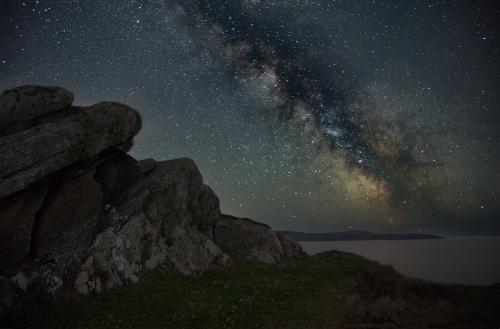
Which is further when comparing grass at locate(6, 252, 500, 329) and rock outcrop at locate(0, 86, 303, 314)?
rock outcrop at locate(0, 86, 303, 314)

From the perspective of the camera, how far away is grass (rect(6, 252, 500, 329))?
15.3 metres

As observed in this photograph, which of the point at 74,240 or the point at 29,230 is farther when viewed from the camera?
the point at 74,240

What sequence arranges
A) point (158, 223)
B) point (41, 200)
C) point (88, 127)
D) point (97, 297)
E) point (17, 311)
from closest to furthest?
1. point (17, 311)
2. point (97, 297)
3. point (41, 200)
4. point (88, 127)
5. point (158, 223)

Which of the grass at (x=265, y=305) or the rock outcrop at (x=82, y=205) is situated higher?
the rock outcrop at (x=82, y=205)

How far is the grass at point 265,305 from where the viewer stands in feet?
50.2

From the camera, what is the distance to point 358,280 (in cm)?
2452

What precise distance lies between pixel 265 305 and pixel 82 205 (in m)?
11.8

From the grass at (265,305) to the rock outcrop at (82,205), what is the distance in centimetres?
146

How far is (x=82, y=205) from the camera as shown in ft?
68.9

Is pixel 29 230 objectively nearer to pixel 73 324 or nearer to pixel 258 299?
pixel 73 324

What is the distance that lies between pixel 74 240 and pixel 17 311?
4.96 metres

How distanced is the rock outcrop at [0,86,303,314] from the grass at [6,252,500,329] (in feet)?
4.79

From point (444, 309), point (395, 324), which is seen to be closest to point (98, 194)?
point (395, 324)

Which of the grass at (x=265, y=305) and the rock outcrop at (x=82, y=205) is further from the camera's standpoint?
the rock outcrop at (x=82, y=205)
